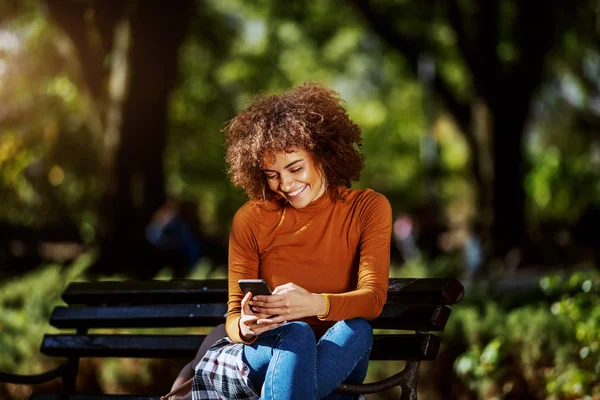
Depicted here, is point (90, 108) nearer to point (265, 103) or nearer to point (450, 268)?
point (450, 268)

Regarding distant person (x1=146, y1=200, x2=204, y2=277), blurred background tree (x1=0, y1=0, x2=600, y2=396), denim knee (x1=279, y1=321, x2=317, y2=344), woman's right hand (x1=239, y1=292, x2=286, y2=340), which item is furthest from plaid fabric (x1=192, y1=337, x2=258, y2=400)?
distant person (x1=146, y1=200, x2=204, y2=277)

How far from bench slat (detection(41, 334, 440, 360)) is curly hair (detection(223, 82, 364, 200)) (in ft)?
2.14

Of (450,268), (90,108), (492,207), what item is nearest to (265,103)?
(450,268)

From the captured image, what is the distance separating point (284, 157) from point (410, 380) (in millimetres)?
975

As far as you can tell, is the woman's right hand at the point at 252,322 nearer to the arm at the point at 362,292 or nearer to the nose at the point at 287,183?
the arm at the point at 362,292

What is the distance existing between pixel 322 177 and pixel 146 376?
2.51 m

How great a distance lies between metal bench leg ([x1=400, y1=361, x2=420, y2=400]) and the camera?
11.8ft

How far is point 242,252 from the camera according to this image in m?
3.65

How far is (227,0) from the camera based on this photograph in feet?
72.2

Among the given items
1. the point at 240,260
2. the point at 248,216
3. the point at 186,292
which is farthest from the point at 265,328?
the point at 186,292

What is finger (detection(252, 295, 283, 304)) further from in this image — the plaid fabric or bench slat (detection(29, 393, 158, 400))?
bench slat (detection(29, 393, 158, 400))

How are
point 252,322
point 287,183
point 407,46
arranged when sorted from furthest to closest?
point 407,46 < point 287,183 < point 252,322

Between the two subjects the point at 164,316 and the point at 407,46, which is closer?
the point at 164,316

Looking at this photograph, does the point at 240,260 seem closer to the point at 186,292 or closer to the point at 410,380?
the point at 186,292
